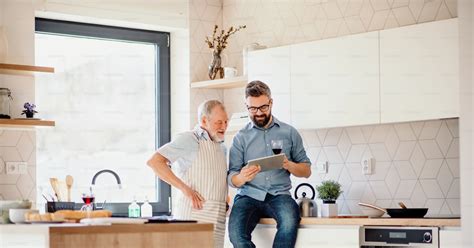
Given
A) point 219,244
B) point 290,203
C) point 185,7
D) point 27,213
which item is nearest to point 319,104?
point 290,203

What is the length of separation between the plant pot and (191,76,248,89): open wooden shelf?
1250 mm

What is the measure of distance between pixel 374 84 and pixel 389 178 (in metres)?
0.65

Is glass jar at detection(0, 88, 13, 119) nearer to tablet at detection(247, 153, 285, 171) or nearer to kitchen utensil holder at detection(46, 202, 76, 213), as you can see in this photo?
kitchen utensil holder at detection(46, 202, 76, 213)

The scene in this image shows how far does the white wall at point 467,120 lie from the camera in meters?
4.45

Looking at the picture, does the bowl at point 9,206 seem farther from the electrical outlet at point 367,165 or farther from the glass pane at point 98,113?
the electrical outlet at point 367,165

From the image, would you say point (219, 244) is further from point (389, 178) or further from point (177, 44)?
point (177, 44)

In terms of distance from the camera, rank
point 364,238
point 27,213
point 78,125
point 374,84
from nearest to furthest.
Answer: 1. point 27,213
2. point 364,238
3. point 374,84
4. point 78,125

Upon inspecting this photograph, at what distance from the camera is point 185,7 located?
6.64 m

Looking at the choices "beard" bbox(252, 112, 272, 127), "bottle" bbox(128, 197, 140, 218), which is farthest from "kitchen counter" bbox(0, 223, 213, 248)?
"bottle" bbox(128, 197, 140, 218)

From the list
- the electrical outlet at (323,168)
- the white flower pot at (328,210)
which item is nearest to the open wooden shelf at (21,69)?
the electrical outlet at (323,168)

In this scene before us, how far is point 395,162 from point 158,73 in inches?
86.2

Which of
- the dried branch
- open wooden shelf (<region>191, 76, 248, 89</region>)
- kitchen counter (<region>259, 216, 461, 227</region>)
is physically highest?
the dried branch

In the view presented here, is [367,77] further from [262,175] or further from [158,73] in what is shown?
[158,73]

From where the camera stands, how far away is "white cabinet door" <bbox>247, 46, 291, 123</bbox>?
5.73 m
